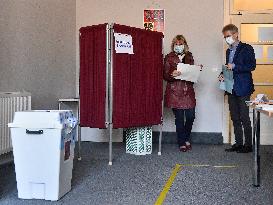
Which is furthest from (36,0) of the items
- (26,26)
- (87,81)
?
(87,81)

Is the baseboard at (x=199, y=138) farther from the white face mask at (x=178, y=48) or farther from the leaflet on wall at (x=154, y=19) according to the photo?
the leaflet on wall at (x=154, y=19)

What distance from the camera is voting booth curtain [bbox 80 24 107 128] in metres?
4.26

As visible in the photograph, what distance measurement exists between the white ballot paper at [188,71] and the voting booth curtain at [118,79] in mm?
450

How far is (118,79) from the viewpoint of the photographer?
4.29m

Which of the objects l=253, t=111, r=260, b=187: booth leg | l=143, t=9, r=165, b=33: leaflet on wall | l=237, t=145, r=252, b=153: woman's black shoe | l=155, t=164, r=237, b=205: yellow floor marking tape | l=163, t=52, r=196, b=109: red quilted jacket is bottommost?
l=155, t=164, r=237, b=205: yellow floor marking tape

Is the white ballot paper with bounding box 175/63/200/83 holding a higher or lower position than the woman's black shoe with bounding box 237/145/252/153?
higher

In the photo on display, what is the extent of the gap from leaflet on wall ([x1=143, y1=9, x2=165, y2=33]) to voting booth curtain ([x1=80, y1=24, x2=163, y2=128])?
4.18 ft

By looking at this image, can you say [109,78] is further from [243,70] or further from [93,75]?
[243,70]

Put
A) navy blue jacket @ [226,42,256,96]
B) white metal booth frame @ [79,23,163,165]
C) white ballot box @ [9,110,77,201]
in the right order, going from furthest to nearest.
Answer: navy blue jacket @ [226,42,256,96], white metal booth frame @ [79,23,163,165], white ballot box @ [9,110,77,201]

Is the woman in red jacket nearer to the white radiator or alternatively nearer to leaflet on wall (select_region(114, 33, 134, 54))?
leaflet on wall (select_region(114, 33, 134, 54))

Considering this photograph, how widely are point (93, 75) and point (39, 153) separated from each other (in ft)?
4.99

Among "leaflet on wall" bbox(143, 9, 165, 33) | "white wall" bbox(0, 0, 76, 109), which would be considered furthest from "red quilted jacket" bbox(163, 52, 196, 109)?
"white wall" bbox(0, 0, 76, 109)

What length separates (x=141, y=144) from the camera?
16.0 ft

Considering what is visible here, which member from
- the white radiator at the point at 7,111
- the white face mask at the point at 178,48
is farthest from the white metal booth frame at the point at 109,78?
the white face mask at the point at 178,48
